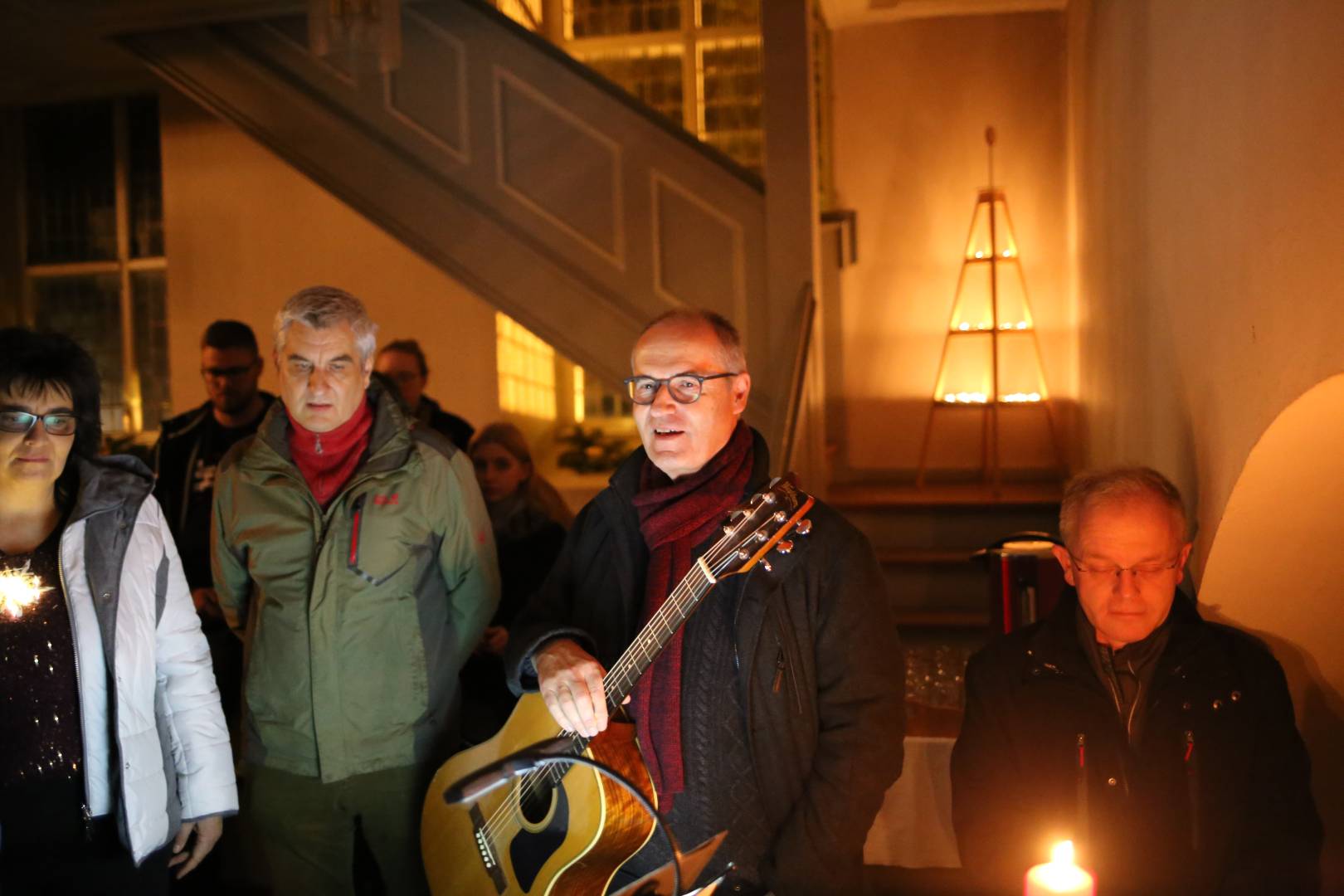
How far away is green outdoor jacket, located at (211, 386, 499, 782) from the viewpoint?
6.83 feet

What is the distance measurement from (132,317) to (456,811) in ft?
20.6

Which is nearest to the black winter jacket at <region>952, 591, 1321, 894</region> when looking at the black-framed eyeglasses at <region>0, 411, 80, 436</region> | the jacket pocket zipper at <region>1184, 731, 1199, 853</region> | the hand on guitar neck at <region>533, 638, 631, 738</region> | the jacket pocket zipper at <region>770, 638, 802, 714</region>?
the jacket pocket zipper at <region>1184, 731, 1199, 853</region>

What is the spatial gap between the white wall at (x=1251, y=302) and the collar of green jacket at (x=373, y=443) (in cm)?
151

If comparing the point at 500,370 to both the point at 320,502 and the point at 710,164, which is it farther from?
the point at 320,502

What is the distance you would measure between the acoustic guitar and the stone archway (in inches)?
37.1

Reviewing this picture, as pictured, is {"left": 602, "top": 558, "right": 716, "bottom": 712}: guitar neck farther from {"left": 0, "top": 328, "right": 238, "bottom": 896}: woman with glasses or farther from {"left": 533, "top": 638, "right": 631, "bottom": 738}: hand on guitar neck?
A: {"left": 0, "top": 328, "right": 238, "bottom": 896}: woman with glasses

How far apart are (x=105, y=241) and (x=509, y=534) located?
5372 millimetres

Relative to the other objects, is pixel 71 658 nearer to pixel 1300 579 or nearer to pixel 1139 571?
pixel 1139 571

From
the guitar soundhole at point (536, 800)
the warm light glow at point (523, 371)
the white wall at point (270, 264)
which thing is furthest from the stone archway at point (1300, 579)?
the white wall at point (270, 264)

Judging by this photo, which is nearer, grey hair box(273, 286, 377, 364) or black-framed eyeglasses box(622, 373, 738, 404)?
black-framed eyeglasses box(622, 373, 738, 404)

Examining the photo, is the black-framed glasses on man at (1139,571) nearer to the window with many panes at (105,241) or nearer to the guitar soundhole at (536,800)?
the guitar soundhole at (536,800)

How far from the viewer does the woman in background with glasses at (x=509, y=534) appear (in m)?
2.88

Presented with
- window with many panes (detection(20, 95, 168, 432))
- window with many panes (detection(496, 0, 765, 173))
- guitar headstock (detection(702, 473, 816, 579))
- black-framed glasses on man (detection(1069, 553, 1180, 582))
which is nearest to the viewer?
guitar headstock (detection(702, 473, 816, 579))

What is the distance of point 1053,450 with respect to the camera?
19.6 feet
